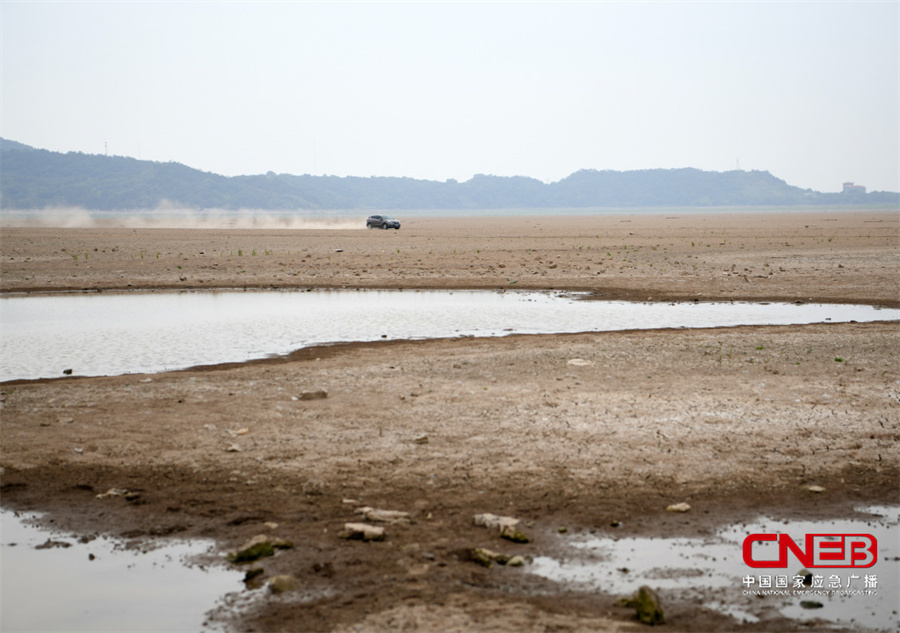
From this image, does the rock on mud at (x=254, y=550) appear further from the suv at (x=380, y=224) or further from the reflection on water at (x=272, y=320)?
the suv at (x=380, y=224)

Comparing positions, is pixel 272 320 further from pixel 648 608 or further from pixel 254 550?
pixel 648 608

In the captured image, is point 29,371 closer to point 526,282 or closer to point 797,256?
point 526,282

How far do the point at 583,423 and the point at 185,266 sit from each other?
31525mm

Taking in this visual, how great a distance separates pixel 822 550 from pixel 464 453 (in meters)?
4.42

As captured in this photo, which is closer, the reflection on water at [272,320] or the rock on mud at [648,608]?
the rock on mud at [648,608]

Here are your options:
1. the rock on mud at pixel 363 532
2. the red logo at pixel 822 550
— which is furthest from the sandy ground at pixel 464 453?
the red logo at pixel 822 550

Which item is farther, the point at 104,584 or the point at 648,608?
the point at 104,584

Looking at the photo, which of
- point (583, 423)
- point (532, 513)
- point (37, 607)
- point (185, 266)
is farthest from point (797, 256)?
point (37, 607)

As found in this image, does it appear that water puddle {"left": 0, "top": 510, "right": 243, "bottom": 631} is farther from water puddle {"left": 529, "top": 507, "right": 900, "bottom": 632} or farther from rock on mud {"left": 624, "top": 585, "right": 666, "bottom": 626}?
rock on mud {"left": 624, "top": 585, "right": 666, "bottom": 626}

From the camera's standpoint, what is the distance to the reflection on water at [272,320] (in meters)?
19.6

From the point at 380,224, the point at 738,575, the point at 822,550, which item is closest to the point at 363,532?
the point at 738,575

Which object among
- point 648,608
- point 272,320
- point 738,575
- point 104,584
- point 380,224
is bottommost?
point 104,584

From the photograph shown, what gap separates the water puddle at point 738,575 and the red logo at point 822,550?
66mm

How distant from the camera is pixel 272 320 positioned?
25.0 m
